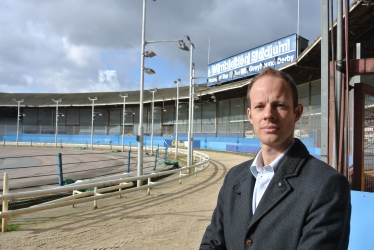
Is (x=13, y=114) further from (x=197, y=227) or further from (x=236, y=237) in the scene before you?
(x=236, y=237)

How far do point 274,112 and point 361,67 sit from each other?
9.55 ft

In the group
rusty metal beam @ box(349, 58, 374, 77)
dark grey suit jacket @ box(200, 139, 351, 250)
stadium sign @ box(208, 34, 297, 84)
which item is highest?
stadium sign @ box(208, 34, 297, 84)

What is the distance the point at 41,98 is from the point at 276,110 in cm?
7708

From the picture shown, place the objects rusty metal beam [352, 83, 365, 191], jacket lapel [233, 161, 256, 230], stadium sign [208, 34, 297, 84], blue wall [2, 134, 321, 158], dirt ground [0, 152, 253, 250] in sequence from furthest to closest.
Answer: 1. blue wall [2, 134, 321, 158]
2. stadium sign [208, 34, 297, 84]
3. dirt ground [0, 152, 253, 250]
4. rusty metal beam [352, 83, 365, 191]
5. jacket lapel [233, 161, 256, 230]

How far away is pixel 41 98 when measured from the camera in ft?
229

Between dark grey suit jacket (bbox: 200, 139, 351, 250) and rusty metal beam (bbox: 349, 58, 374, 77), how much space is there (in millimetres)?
2752

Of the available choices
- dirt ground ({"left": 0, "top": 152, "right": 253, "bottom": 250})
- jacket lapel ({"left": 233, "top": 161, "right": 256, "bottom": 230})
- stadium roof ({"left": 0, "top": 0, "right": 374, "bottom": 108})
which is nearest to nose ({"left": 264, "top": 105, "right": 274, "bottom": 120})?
jacket lapel ({"left": 233, "top": 161, "right": 256, "bottom": 230})

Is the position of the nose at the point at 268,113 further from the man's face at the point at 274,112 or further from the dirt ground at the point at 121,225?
the dirt ground at the point at 121,225

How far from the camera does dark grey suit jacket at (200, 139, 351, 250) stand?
1296 millimetres

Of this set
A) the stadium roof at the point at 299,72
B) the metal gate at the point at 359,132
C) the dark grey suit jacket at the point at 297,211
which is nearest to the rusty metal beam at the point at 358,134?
the metal gate at the point at 359,132

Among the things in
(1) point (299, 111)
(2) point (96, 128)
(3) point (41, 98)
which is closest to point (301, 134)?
(1) point (299, 111)

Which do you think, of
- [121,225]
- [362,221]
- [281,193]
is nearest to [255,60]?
[121,225]

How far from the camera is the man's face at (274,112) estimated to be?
1512mm

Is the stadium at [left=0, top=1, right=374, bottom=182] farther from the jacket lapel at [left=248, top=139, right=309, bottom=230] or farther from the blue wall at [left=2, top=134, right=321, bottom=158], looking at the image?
the jacket lapel at [left=248, top=139, right=309, bottom=230]
